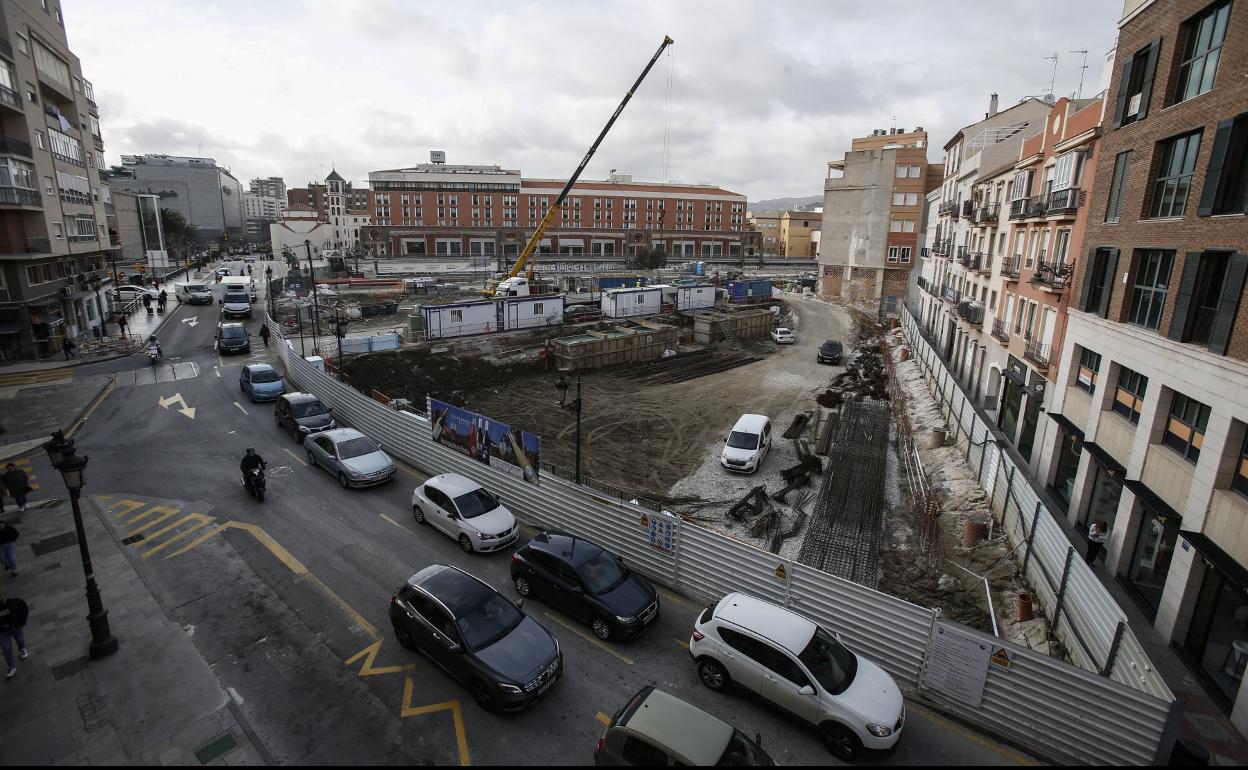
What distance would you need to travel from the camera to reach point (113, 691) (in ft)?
32.0

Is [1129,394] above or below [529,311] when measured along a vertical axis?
above

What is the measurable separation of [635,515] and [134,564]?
11940 mm

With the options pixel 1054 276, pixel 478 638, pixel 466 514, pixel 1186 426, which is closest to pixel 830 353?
pixel 1054 276

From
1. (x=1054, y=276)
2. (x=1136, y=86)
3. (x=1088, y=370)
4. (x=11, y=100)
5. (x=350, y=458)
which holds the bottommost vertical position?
(x=350, y=458)

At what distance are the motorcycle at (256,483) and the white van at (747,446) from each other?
51.4 ft

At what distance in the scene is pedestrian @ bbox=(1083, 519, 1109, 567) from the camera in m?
14.9

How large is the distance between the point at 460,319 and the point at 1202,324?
38358 millimetres

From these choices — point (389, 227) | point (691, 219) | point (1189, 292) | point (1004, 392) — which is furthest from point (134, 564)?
point (691, 219)

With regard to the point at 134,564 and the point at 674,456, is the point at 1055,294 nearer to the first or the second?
the point at 674,456

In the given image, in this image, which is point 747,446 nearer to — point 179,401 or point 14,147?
point 179,401

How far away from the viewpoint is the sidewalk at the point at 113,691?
8.60 m

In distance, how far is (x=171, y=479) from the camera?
18.8 metres

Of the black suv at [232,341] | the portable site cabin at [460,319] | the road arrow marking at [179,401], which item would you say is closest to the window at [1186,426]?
the road arrow marking at [179,401]

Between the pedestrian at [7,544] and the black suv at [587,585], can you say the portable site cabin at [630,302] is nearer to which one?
the black suv at [587,585]
